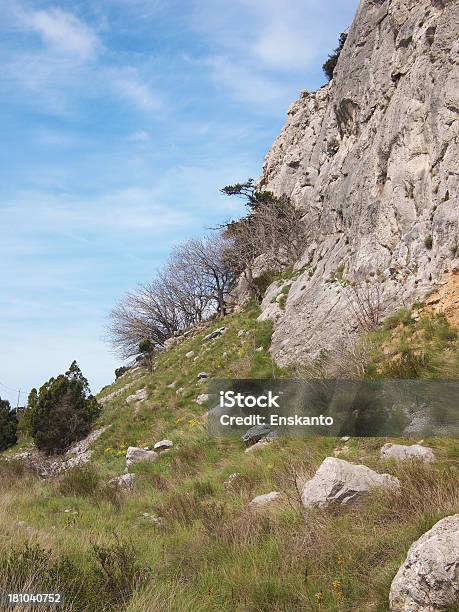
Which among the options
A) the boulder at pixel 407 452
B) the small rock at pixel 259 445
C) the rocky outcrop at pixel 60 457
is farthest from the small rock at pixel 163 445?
the boulder at pixel 407 452

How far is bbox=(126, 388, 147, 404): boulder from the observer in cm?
1855

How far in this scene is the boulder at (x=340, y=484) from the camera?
17.1 feet

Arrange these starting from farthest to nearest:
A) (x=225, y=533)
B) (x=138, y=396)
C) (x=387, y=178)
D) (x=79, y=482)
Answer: (x=138, y=396) < (x=387, y=178) < (x=79, y=482) < (x=225, y=533)

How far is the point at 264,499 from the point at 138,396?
13.4 metres

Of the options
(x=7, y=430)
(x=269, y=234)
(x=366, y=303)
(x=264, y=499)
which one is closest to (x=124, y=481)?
(x=264, y=499)

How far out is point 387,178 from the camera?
14.5 meters

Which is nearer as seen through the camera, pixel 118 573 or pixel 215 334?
pixel 118 573

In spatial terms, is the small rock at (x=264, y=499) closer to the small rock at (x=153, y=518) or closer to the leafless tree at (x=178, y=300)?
the small rock at (x=153, y=518)

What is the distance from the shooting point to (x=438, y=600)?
3.28 metres

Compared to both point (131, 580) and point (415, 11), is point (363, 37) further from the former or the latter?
point (131, 580)

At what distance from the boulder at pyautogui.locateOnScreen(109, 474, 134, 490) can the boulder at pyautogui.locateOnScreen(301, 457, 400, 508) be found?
4.24 meters

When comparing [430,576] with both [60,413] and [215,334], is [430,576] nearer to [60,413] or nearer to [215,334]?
[60,413]

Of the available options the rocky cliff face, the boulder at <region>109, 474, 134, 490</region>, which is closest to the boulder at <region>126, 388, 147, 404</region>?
the rocky cliff face

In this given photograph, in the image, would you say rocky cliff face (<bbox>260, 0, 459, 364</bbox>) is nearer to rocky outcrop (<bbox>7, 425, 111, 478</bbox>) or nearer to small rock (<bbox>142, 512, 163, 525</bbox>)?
rocky outcrop (<bbox>7, 425, 111, 478</bbox>)
